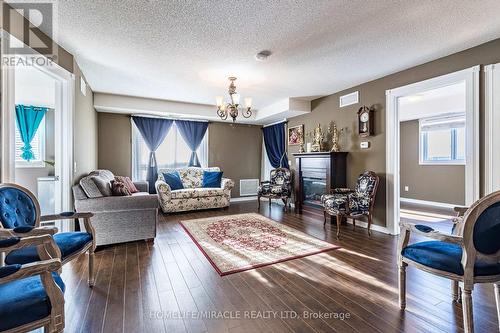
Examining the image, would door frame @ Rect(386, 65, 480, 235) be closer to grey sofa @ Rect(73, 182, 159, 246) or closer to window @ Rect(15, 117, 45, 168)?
grey sofa @ Rect(73, 182, 159, 246)

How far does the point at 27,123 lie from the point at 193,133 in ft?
10.9

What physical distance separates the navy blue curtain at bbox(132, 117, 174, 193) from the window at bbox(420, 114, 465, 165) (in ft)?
22.5

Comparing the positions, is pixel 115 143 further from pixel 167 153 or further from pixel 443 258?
Answer: pixel 443 258

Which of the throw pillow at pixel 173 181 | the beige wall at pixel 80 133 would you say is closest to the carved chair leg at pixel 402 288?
the beige wall at pixel 80 133

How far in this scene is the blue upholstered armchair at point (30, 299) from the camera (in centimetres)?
101

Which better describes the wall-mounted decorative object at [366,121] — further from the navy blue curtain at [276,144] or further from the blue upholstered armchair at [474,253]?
the blue upholstered armchair at [474,253]

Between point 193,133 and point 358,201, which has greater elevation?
point 193,133

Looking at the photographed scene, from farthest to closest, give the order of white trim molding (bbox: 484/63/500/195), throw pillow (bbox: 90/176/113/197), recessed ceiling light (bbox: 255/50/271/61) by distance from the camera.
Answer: throw pillow (bbox: 90/176/113/197) → recessed ceiling light (bbox: 255/50/271/61) → white trim molding (bbox: 484/63/500/195)

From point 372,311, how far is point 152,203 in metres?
2.79

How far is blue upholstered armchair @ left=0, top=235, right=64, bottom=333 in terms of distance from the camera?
1006 mm

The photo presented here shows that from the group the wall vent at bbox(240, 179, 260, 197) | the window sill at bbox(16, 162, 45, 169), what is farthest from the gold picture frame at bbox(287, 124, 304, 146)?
the window sill at bbox(16, 162, 45, 169)

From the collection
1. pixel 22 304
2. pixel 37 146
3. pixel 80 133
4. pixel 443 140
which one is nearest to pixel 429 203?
pixel 443 140

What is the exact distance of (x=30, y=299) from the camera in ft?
3.52

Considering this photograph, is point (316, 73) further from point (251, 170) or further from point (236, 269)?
point (251, 170)
